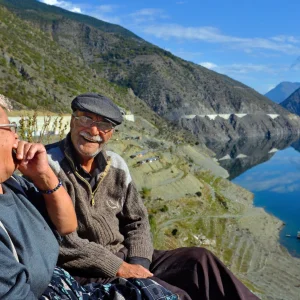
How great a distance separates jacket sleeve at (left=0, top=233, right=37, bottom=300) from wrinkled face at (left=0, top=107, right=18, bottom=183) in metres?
0.29

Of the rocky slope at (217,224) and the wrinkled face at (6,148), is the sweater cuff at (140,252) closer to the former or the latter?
the wrinkled face at (6,148)

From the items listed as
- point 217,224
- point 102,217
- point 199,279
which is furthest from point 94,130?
point 217,224

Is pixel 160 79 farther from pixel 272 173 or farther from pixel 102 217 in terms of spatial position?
pixel 102 217

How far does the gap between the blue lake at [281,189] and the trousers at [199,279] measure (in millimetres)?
24927

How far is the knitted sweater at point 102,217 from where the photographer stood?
2680 mm

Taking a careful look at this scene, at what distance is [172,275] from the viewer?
275 cm

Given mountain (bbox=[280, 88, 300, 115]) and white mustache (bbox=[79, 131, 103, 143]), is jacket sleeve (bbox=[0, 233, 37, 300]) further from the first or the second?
mountain (bbox=[280, 88, 300, 115])

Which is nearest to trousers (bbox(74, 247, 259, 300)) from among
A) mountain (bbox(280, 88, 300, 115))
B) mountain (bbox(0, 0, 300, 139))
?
mountain (bbox(0, 0, 300, 139))

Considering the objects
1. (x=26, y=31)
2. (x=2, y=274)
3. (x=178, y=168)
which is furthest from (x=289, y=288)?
(x=26, y=31)

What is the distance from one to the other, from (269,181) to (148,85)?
6143cm

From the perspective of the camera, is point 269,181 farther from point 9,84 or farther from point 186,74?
point 186,74

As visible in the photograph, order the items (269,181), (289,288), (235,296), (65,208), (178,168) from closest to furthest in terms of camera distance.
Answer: (65,208) < (235,296) < (289,288) < (178,168) < (269,181)

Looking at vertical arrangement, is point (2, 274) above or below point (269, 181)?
above

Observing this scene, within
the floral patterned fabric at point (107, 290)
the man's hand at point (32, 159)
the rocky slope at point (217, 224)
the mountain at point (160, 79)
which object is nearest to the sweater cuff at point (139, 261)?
the floral patterned fabric at point (107, 290)
